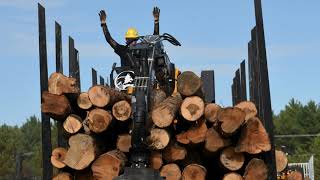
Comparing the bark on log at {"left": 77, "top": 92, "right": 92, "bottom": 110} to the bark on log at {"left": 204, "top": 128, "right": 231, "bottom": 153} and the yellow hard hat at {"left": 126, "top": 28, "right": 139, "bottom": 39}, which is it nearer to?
the bark on log at {"left": 204, "top": 128, "right": 231, "bottom": 153}

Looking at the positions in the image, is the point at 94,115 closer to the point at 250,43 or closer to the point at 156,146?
the point at 156,146

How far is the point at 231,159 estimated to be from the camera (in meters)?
8.85

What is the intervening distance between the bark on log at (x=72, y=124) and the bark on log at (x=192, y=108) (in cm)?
129

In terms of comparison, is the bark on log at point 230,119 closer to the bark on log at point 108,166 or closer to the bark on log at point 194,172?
the bark on log at point 194,172

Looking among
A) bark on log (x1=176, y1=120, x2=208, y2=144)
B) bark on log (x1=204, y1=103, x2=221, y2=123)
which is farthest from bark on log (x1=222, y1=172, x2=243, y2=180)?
bark on log (x1=204, y1=103, x2=221, y2=123)

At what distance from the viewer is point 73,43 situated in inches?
435

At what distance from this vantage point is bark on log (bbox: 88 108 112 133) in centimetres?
877

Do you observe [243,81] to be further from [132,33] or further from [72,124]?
[72,124]

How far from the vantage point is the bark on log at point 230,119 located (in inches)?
334

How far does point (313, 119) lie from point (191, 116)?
6845 centimetres

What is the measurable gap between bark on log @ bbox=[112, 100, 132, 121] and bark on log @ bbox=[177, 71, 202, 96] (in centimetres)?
69

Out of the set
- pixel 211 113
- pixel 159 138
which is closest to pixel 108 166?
pixel 159 138

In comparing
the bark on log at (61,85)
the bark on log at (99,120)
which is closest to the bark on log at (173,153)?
the bark on log at (99,120)

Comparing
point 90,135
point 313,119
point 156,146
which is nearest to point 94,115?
point 90,135
